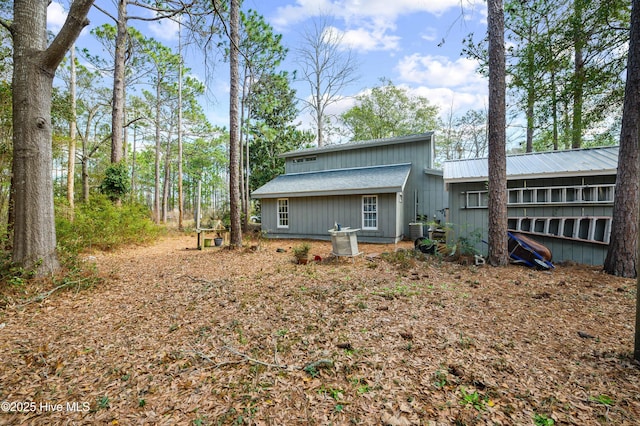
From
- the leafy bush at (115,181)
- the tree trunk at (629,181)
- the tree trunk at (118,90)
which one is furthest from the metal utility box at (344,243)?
the tree trunk at (118,90)

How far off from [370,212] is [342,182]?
1.96 meters

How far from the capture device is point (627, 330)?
3.13 m

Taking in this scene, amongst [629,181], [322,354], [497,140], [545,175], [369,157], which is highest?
[369,157]

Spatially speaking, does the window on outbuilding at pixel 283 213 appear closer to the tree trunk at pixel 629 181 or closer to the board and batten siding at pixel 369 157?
the board and batten siding at pixel 369 157

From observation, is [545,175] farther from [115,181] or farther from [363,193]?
[115,181]

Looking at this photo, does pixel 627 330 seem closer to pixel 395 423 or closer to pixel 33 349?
pixel 395 423

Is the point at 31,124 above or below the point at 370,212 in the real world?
above

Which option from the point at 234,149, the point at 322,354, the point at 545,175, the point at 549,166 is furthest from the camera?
the point at 234,149

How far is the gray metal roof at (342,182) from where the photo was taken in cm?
1053

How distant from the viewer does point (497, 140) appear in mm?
6191

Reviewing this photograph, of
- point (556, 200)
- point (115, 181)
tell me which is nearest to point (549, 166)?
point (556, 200)

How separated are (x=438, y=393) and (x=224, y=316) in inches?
108

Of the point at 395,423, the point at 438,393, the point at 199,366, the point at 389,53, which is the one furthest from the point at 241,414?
the point at 389,53

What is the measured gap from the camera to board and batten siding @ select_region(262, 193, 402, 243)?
34.9ft
